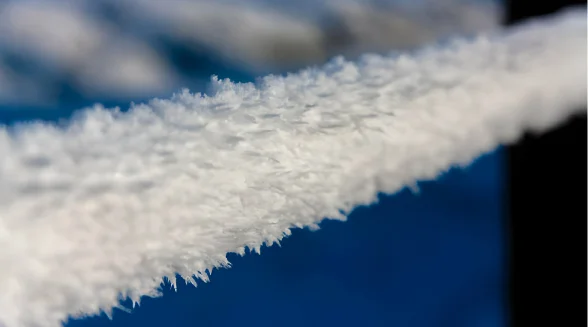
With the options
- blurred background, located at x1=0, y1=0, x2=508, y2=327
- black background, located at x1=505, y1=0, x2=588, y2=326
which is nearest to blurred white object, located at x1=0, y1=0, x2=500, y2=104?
blurred background, located at x1=0, y1=0, x2=508, y2=327

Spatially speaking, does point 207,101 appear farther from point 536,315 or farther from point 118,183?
point 536,315

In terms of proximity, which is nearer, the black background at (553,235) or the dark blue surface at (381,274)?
the dark blue surface at (381,274)

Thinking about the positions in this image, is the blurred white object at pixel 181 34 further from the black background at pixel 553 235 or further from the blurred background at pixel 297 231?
the black background at pixel 553 235

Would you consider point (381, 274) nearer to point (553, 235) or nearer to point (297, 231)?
point (297, 231)

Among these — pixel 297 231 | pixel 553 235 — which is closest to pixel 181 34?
pixel 297 231

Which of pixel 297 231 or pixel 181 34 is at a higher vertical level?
pixel 181 34

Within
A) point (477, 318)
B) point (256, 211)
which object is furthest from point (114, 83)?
point (477, 318)

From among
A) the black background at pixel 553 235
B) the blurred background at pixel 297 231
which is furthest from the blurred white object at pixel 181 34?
the black background at pixel 553 235
